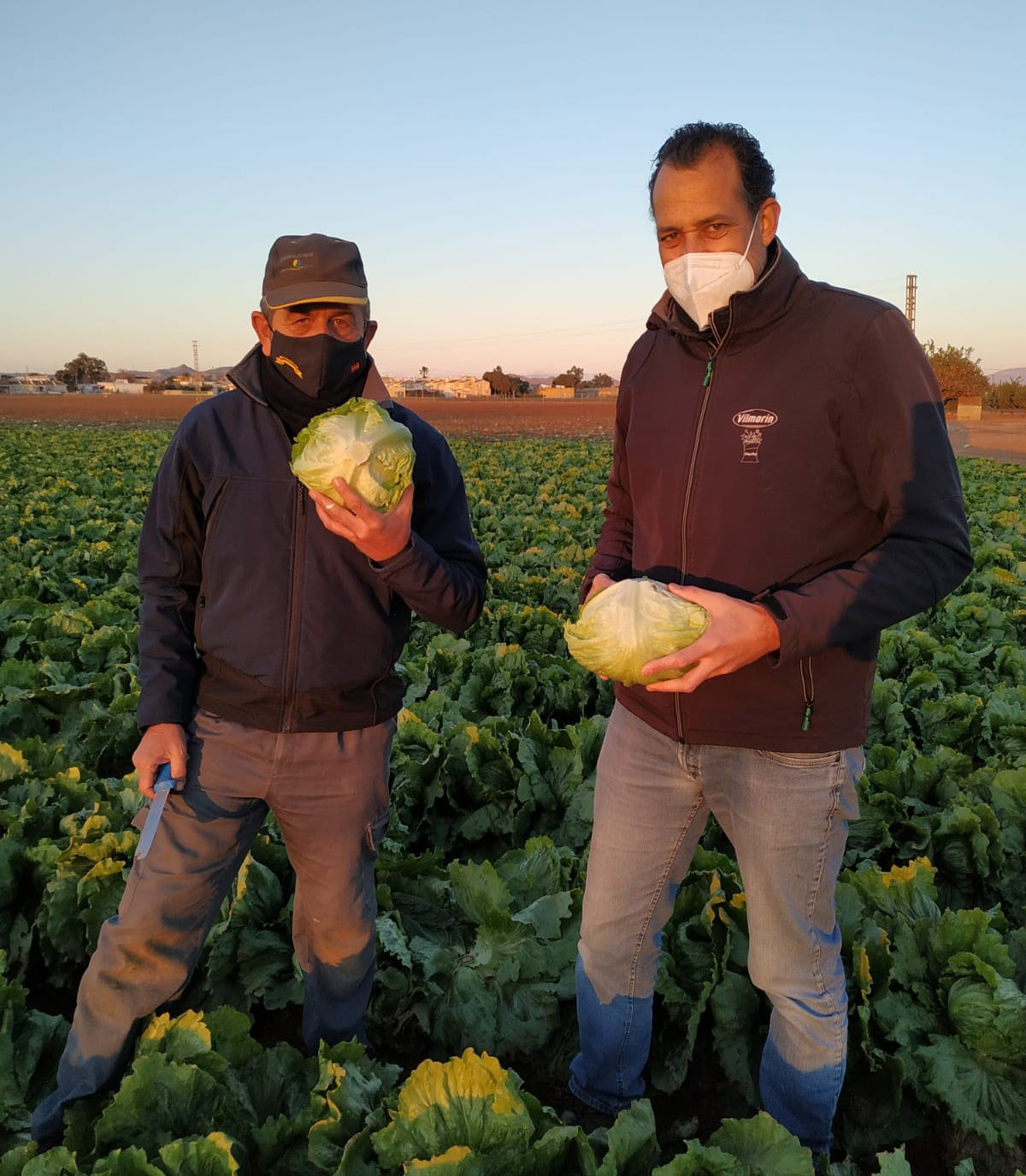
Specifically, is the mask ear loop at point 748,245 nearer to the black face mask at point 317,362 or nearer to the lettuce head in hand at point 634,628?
the lettuce head in hand at point 634,628

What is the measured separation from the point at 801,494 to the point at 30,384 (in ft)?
514

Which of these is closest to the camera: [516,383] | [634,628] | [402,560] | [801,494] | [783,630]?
[783,630]

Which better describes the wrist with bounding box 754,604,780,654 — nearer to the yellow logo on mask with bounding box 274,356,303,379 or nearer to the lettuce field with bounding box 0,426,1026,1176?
the lettuce field with bounding box 0,426,1026,1176

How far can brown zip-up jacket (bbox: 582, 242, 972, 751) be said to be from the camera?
6.53 ft

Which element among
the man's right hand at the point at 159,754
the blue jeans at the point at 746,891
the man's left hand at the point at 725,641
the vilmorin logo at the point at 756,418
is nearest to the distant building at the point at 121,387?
the man's right hand at the point at 159,754

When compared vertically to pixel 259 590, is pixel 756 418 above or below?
above

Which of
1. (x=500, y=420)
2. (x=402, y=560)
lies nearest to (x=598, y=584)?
(x=402, y=560)

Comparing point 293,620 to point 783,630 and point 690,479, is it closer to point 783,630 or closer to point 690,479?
point 690,479

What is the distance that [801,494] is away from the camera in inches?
82.9

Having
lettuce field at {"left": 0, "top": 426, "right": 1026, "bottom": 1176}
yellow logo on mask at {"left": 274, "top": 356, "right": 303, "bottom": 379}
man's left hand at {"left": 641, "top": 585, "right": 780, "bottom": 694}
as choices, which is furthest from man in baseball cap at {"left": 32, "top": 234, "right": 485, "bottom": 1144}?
man's left hand at {"left": 641, "top": 585, "right": 780, "bottom": 694}

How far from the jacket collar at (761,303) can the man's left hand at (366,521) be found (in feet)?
2.94

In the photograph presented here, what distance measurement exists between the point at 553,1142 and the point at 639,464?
1686 millimetres

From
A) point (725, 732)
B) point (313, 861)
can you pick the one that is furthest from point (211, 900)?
point (725, 732)

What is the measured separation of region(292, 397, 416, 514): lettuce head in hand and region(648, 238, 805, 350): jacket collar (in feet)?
2.74
